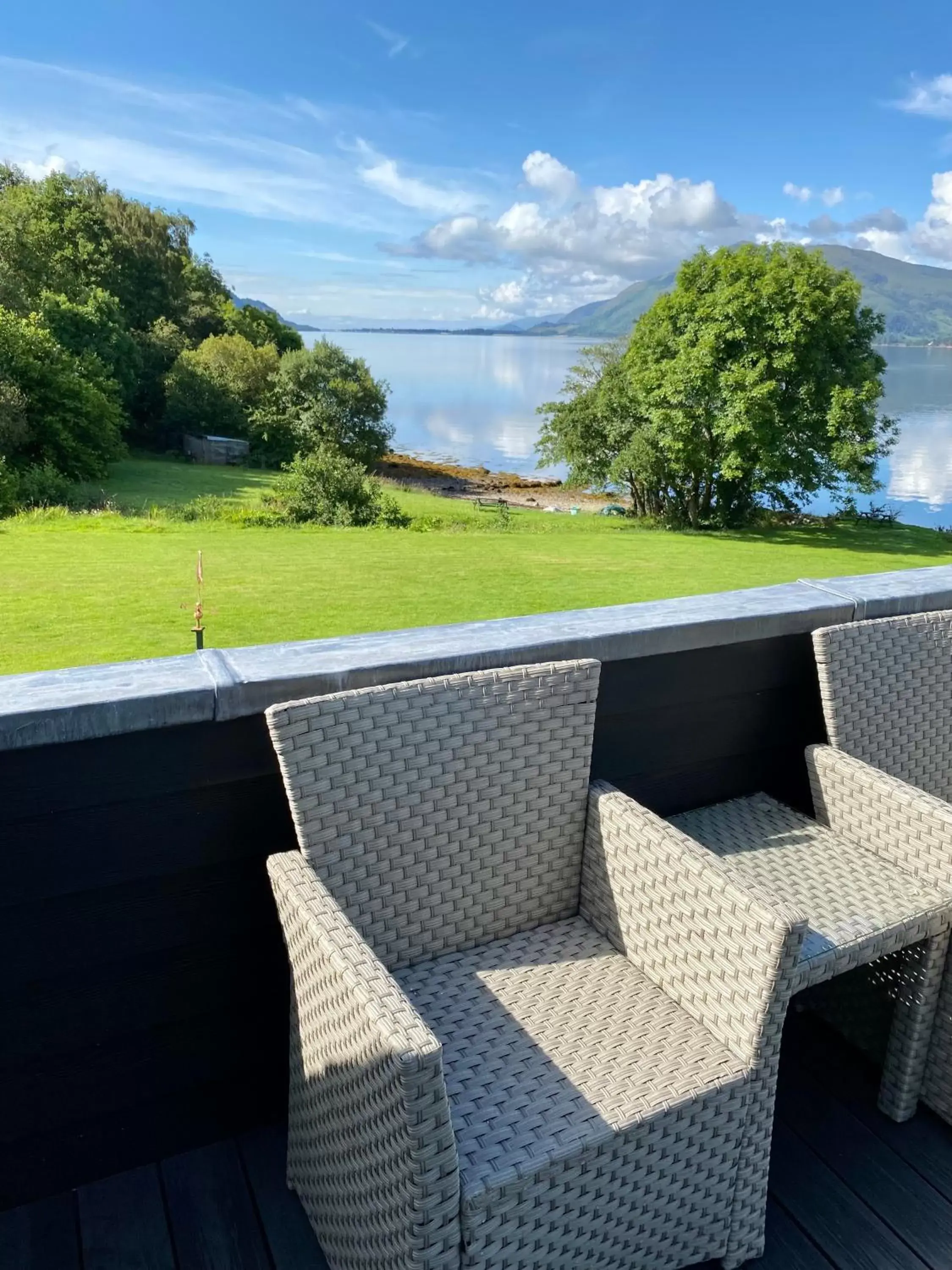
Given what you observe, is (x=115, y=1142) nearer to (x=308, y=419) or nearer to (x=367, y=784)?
(x=367, y=784)

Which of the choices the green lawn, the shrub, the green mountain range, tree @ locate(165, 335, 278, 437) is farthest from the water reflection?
the shrub

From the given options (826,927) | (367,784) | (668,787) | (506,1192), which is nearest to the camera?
(506,1192)

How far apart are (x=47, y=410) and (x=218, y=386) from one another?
1057 centimetres

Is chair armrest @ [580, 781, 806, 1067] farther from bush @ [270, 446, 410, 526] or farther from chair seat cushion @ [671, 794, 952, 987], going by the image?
bush @ [270, 446, 410, 526]

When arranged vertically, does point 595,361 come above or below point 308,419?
above

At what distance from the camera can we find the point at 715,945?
3.88 ft

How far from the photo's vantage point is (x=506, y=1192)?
3.15 feet

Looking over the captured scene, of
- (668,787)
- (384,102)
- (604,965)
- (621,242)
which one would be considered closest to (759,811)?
(668,787)

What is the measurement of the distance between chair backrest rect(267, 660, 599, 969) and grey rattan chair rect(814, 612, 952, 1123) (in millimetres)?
587

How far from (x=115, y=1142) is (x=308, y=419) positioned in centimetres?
2418

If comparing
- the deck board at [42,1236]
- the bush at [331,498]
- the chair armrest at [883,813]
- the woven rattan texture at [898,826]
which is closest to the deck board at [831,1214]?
the woven rattan texture at [898,826]

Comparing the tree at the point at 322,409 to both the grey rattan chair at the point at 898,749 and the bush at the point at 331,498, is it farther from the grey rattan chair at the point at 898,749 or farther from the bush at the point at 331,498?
the grey rattan chair at the point at 898,749

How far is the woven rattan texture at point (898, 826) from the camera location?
4.79 ft

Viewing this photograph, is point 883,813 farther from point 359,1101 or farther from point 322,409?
point 322,409
